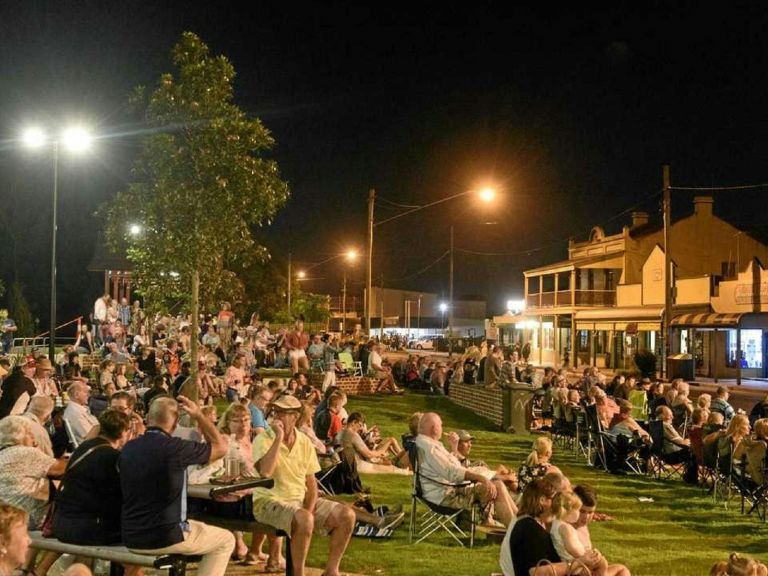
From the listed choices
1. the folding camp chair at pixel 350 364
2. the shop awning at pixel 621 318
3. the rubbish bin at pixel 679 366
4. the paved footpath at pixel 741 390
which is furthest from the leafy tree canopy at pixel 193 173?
the shop awning at pixel 621 318

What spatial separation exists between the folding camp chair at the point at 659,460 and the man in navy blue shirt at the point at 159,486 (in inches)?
353

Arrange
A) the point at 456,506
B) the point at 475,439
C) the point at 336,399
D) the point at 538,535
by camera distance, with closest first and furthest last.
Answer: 1. the point at 538,535
2. the point at 456,506
3. the point at 336,399
4. the point at 475,439

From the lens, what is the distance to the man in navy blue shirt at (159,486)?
513 centimetres

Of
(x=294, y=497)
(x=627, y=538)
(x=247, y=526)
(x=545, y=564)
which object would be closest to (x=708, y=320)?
(x=627, y=538)

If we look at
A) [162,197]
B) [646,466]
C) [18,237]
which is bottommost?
[646,466]

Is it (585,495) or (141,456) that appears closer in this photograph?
(141,456)

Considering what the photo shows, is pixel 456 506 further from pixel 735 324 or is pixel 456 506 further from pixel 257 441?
pixel 735 324

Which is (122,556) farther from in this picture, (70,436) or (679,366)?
(679,366)

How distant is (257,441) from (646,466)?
325 inches

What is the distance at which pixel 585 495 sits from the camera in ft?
20.5

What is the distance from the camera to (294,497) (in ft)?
22.0

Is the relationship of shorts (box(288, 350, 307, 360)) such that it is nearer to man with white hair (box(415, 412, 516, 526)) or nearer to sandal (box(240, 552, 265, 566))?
man with white hair (box(415, 412, 516, 526))

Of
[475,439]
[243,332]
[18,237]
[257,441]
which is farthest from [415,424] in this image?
[18,237]

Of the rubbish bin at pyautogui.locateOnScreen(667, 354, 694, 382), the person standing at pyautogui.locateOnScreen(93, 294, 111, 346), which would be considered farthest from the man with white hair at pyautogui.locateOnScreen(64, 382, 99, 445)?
the rubbish bin at pyautogui.locateOnScreen(667, 354, 694, 382)
